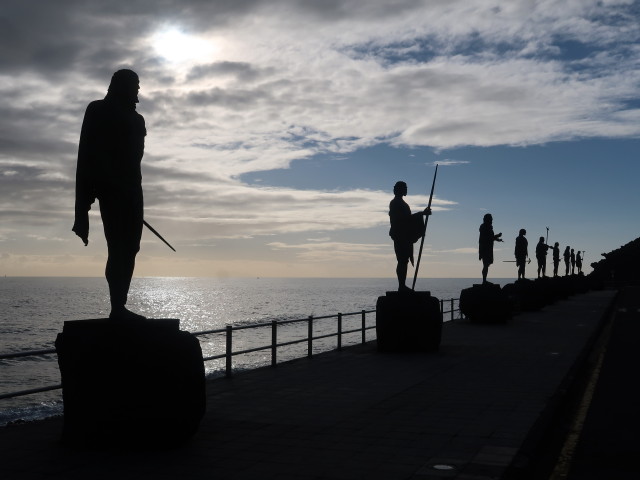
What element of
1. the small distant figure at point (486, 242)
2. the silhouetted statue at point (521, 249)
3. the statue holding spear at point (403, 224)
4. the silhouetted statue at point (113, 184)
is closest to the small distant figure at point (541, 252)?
the silhouetted statue at point (521, 249)

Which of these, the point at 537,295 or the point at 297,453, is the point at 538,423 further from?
the point at 537,295

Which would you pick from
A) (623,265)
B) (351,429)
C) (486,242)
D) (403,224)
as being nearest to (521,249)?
(486,242)

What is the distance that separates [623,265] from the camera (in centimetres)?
10750

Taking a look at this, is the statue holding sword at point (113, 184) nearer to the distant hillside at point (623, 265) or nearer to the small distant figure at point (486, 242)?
the small distant figure at point (486, 242)

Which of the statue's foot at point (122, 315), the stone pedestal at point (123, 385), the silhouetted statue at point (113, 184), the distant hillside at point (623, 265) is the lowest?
the stone pedestal at point (123, 385)

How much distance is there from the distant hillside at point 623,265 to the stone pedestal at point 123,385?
101345mm

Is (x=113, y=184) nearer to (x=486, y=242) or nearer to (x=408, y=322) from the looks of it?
(x=408, y=322)

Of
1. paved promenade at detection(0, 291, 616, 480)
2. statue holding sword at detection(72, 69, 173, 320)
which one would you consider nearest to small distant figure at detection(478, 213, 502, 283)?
paved promenade at detection(0, 291, 616, 480)

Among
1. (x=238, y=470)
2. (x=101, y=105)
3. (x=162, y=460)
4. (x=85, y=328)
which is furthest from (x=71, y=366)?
(x=101, y=105)

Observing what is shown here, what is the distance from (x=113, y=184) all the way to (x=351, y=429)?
3554 mm

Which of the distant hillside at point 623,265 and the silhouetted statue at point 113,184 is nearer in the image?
the silhouetted statue at point 113,184

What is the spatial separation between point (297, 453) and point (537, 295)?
3110 cm

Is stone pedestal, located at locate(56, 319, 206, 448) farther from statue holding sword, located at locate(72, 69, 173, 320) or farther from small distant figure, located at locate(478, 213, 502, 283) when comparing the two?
small distant figure, located at locate(478, 213, 502, 283)

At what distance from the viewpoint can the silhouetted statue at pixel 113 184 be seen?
779 centimetres
